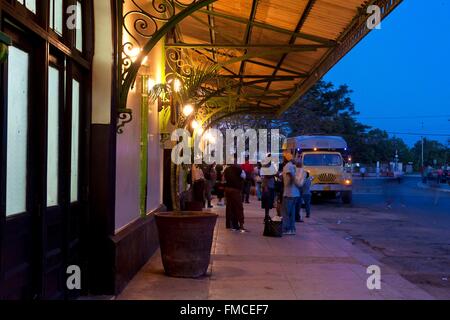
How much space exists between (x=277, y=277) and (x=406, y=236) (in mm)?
7019

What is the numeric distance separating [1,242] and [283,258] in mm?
6532

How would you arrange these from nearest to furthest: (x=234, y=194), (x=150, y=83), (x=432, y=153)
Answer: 1. (x=150, y=83)
2. (x=234, y=194)
3. (x=432, y=153)

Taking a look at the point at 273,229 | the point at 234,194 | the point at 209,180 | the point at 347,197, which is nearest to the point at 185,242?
the point at 273,229

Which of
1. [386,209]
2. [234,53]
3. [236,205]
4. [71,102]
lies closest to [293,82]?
[234,53]

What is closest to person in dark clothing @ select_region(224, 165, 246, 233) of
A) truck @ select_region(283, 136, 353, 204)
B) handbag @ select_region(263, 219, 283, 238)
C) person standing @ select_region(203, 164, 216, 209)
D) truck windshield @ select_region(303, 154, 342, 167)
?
handbag @ select_region(263, 219, 283, 238)

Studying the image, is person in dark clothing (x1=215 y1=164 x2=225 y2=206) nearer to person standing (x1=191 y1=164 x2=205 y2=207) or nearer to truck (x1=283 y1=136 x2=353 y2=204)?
person standing (x1=191 y1=164 x2=205 y2=207)

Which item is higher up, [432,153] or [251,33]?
[251,33]

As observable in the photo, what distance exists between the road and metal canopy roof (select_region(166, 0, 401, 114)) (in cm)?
401

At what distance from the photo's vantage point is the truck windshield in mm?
27031

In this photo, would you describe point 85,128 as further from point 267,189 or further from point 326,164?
point 326,164

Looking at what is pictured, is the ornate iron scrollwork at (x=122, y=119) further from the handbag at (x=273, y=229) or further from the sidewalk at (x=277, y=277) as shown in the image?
the handbag at (x=273, y=229)

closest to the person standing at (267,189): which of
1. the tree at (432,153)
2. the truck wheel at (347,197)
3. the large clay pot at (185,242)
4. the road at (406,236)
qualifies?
the road at (406,236)

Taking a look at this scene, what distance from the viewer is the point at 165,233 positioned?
788 centimetres

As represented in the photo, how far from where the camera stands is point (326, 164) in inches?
1065
